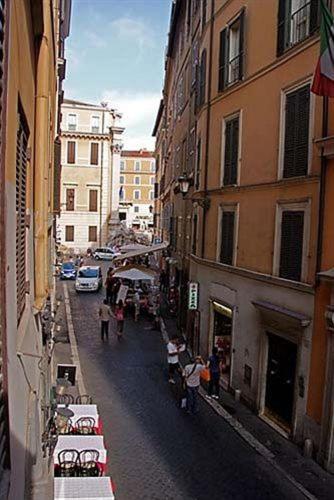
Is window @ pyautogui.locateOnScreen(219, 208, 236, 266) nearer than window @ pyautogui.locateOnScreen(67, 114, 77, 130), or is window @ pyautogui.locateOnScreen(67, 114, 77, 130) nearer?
window @ pyautogui.locateOnScreen(219, 208, 236, 266)

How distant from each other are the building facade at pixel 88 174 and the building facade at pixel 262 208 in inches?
1728

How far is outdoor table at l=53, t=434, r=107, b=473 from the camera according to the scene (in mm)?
9289

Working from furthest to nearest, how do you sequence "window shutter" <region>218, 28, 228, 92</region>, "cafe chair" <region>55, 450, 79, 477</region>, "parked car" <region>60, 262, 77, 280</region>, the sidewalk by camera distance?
"parked car" <region>60, 262, 77, 280</region>
"window shutter" <region>218, 28, 228, 92</region>
the sidewalk
"cafe chair" <region>55, 450, 79, 477</region>

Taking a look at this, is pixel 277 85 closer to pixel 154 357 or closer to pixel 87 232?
pixel 154 357

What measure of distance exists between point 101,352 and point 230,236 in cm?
728

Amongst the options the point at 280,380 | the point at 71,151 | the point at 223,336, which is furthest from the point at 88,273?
the point at 71,151

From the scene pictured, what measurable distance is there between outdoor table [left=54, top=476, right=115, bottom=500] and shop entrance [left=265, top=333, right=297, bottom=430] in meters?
6.60

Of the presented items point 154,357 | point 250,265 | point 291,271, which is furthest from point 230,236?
point 154,357

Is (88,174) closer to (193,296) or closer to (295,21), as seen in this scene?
(193,296)

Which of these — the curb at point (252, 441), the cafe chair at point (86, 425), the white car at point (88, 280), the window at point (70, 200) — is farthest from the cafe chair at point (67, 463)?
the window at point (70, 200)

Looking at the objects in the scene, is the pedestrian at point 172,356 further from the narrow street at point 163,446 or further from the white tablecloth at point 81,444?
the white tablecloth at point 81,444

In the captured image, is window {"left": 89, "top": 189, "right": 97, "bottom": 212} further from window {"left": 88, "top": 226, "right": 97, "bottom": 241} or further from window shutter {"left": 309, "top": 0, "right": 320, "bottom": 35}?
window shutter {"left": 309, "top": 0, "right": 320, "bottom": 35}

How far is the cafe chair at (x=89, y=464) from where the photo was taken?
9047 mm

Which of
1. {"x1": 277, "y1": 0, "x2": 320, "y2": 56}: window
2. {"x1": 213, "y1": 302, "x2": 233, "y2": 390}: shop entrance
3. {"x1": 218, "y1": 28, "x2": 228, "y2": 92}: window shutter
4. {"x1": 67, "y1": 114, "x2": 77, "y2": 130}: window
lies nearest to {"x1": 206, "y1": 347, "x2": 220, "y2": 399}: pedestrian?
{"x1": 213, "y1": 302, "x2": 233, "y2": 390}: shop entrance
